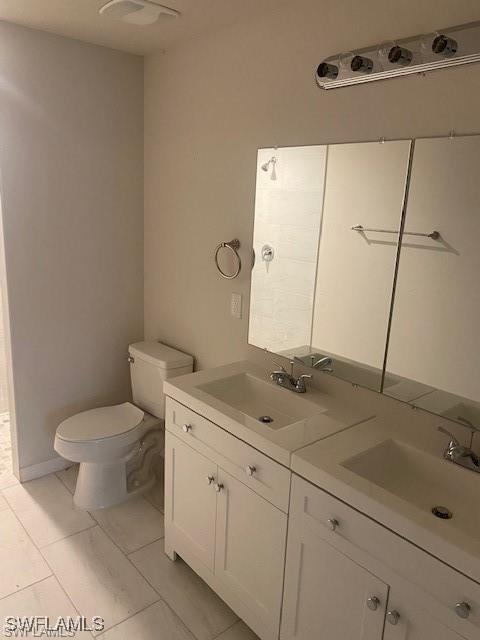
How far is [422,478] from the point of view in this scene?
163 centimetres

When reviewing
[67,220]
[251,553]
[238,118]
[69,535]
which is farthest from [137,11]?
[69,535]

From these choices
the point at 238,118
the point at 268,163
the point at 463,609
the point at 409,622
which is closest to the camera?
the point at 463,609

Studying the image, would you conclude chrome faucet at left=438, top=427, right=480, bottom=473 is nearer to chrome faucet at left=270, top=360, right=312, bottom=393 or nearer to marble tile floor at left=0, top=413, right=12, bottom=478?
chrome faucet at left=270, top=360, right=312, bottom=393

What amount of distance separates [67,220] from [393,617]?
2.43m

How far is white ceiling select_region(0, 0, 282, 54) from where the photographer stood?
2.07m

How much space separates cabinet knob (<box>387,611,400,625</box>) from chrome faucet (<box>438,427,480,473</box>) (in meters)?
0.48

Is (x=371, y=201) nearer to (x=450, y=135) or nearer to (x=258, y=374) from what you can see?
(x=450, y=135)

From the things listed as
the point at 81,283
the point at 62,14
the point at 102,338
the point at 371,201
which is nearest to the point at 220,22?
the point at 62,14

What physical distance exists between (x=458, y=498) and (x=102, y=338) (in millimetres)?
2228

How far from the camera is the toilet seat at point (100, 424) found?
2615 mm

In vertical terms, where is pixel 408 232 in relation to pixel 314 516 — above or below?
above

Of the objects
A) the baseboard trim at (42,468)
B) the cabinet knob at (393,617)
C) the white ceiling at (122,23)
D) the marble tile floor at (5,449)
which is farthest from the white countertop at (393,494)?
the marble tile floor at (5,449)

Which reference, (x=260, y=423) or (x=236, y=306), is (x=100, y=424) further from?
(x=260, y=423)

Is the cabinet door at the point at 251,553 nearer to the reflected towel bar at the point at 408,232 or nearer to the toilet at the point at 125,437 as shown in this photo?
the toilet at the point at 125,437
